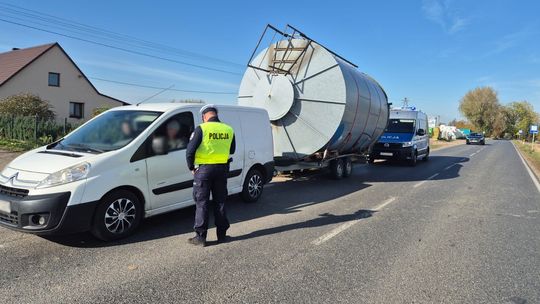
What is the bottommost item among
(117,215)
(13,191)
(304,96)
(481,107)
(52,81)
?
(117,215)

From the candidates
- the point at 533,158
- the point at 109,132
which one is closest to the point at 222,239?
the point at 109,132

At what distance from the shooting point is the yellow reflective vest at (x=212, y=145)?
16.3 ft

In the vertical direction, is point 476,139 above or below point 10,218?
above

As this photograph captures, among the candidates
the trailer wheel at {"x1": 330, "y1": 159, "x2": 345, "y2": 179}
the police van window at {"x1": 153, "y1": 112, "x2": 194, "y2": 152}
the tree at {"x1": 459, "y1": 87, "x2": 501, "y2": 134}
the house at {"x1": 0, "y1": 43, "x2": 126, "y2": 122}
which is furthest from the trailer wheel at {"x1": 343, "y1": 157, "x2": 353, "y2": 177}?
the tree at {"x1": 459, "y1": 87, "x2": 501, "y2": 134}

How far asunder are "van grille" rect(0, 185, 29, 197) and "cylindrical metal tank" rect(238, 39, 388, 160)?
263 inches

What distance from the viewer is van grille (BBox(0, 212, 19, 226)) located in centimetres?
454

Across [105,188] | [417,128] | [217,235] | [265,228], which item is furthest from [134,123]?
[417,128]

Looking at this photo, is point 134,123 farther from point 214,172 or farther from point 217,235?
point 217,235

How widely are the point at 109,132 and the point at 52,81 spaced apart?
1253 inches

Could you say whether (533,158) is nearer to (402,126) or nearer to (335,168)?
(402,126)

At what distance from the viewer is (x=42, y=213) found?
4484 millimetres

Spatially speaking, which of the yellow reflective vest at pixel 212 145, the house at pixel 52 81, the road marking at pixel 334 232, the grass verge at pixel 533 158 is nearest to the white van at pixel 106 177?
the yellow reflective vest at pixel 212 145

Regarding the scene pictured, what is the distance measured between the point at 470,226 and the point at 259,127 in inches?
160

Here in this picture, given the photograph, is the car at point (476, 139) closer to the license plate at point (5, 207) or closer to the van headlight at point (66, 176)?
the van headlight at point (66, 176)
